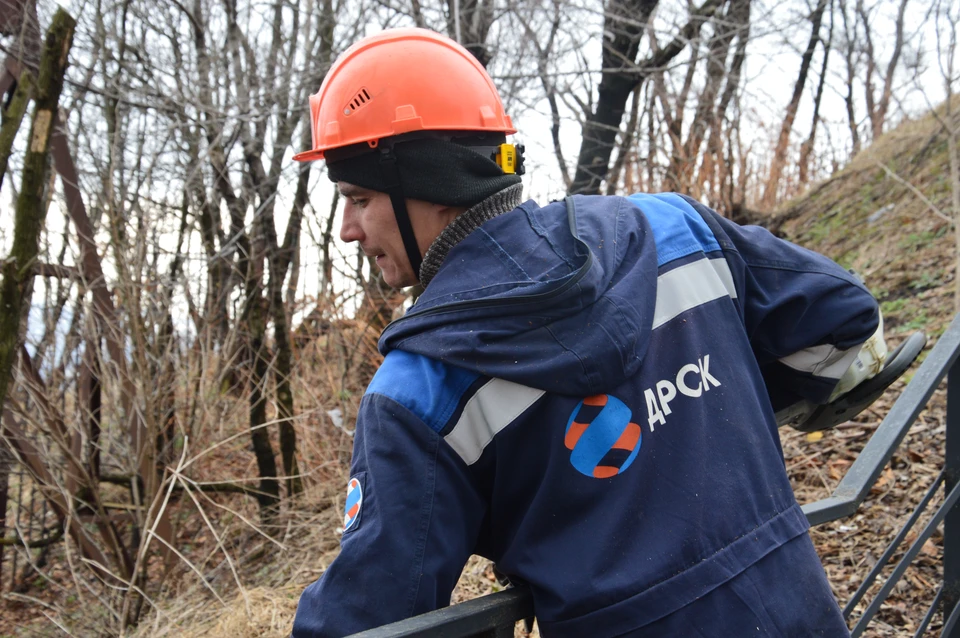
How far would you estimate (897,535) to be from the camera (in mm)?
2197

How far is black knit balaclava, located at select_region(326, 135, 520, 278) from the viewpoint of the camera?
1535mm

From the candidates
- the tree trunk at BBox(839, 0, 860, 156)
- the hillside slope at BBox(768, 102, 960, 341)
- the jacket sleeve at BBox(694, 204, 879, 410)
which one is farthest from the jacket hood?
the tree trunk at BBox(839, 0, 860, 156)

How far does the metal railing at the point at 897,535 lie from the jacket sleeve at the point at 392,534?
7cm

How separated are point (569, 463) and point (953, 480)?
1.71 meters

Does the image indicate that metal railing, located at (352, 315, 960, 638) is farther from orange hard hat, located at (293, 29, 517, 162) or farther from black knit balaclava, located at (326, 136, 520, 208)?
orange hard hat, located at (293, 29, 517, 162)

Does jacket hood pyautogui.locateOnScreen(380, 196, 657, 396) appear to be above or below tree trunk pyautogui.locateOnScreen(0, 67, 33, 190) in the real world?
below

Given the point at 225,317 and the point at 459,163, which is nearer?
the point at 459,163

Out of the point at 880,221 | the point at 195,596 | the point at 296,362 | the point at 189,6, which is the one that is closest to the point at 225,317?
the point at 296,362

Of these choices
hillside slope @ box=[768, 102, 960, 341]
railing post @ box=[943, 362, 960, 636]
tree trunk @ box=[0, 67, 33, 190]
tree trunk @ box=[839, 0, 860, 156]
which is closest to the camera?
railing post @ box=[943, 362, 960, 636]

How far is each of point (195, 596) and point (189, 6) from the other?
217 inches

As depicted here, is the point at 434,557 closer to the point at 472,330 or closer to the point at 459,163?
the point at 472,330

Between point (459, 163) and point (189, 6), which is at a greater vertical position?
point (189, 6)

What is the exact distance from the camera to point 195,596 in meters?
5.05

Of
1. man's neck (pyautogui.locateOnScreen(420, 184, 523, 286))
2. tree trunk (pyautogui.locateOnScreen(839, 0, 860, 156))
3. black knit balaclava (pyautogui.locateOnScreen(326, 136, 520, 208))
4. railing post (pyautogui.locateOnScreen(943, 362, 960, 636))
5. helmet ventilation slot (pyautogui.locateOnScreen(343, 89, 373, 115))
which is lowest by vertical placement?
railing post (pyautogui.locateOnScreen(943, 362, 960, 636))
